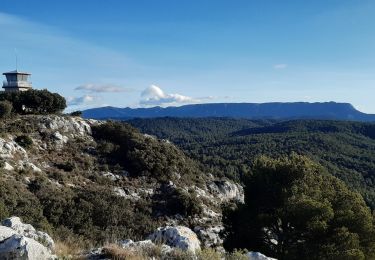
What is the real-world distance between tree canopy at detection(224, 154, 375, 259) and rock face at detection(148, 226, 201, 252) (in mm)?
12853

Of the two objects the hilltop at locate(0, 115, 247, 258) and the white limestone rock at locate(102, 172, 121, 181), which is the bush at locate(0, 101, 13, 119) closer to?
the hilltop at locate(0, 115, 247, 258)

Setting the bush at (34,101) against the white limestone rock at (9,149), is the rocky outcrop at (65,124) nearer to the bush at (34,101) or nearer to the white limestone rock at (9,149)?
the bush at (34,101)

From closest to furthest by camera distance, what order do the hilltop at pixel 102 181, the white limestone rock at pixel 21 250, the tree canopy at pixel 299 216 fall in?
the white limestone rock at pixel 21 250 < the tree canopy at pixel 299 216 < the hilltop at pixel 102 181

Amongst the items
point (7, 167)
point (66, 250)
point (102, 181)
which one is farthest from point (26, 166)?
point (66, 250)

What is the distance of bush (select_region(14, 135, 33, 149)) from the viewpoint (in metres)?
46.1

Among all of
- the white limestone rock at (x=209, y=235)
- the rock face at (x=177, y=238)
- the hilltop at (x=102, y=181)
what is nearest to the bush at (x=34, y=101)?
the hilltop at (x=102, y=181)

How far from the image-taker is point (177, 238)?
35.8 ft

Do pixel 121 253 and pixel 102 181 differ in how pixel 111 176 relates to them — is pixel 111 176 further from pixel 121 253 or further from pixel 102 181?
pixel 121 253

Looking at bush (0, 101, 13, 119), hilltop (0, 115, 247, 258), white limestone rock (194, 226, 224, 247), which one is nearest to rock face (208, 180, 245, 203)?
hilltop (0, 115, 247, 258)

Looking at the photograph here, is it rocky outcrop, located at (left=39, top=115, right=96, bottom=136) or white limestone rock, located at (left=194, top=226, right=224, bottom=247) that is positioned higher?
rocky outcrop, located at (left=39, top=115, right=96, bottom=136)

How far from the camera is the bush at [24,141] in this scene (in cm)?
4612

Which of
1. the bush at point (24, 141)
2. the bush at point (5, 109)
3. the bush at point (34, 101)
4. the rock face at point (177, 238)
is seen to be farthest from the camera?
the bush at point (34, 101)

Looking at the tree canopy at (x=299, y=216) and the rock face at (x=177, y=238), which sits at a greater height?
the rock face at (x=177, y=238)

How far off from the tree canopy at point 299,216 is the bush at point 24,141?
1087 inches
